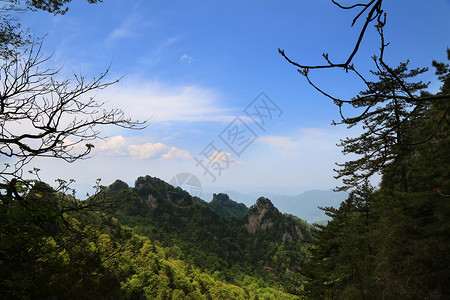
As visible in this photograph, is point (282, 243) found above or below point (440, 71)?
below

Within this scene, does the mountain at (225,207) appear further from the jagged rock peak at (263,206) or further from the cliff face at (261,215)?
the jagged rock peak at (263,206)

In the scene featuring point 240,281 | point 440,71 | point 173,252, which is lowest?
point 240,281

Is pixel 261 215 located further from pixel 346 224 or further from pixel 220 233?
pixel 346 224

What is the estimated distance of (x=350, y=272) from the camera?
1258 cm

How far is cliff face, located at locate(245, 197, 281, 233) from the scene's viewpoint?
88.5 m

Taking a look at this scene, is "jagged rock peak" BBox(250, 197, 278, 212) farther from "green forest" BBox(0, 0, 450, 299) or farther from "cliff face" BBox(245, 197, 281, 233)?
"green forest" BBox(0, 0, 450, 299)

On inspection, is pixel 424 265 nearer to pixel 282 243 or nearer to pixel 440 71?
pixel 440 71

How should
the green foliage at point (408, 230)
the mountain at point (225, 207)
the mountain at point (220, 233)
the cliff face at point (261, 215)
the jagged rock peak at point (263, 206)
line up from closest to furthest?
1. the green foliage at point (408, 230)
2. the mountain at point (220, 233)
3. the cliff face at point (261, 215)
4. the jagged rock peak at point (263, 206)
5. the mountain at point (225, 207)

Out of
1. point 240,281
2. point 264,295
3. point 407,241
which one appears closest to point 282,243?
point 240,281

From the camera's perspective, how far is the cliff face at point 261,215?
290 ft

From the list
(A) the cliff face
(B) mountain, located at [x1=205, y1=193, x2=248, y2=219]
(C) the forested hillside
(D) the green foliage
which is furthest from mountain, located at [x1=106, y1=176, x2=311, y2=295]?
(D) the green foliage

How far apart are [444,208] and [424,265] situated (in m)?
3.24

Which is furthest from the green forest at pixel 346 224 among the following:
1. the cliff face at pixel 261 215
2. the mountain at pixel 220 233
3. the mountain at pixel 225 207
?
the mountain at pixel 225 207

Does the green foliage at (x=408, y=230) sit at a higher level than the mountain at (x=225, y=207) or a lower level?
lower
